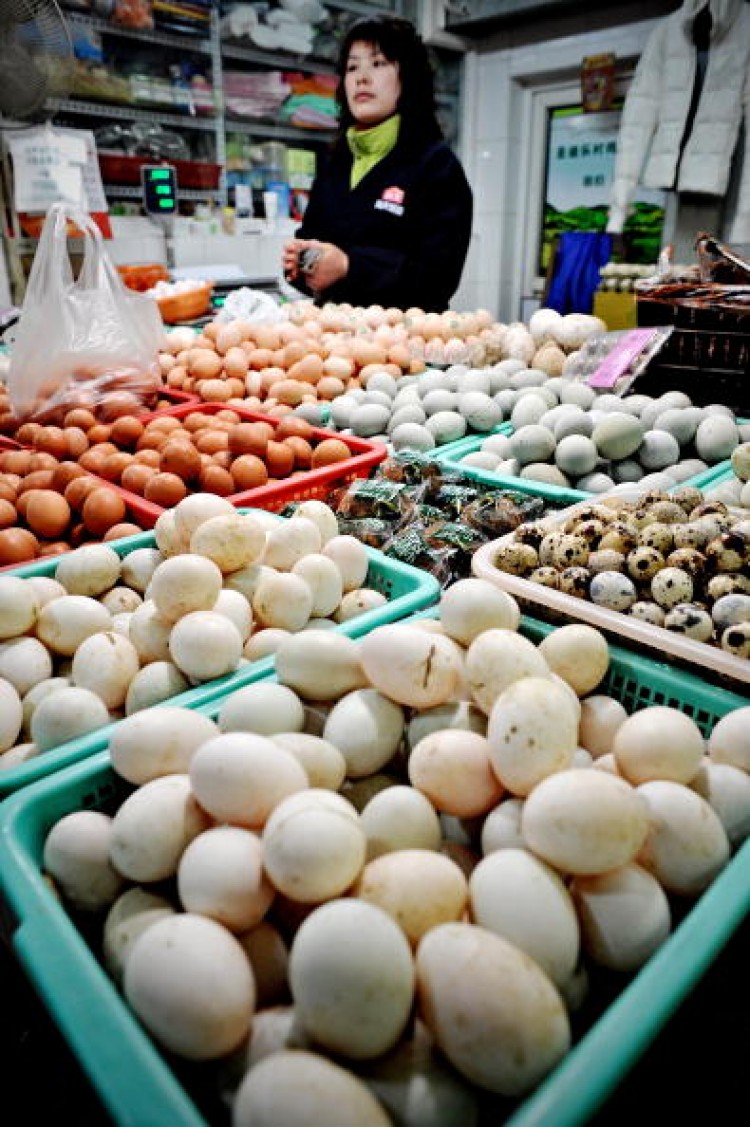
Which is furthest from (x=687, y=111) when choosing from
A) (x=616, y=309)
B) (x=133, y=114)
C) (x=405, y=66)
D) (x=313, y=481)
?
(x=313, y=481)

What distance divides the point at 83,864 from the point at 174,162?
5.44 metres

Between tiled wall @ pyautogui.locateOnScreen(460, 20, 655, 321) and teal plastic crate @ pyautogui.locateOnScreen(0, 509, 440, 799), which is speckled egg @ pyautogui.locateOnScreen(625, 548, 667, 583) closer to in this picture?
teal plastic crate @ pyautogui.locateOnScreen(0, 509, 440, 799)

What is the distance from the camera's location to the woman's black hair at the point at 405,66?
328cm

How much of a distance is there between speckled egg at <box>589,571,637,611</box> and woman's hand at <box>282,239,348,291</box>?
109 inches

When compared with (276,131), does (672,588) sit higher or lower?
lower

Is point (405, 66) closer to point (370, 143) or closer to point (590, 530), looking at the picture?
point (370, 143)

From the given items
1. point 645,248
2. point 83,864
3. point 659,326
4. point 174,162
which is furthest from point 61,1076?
point 645,248

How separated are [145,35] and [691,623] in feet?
18.1

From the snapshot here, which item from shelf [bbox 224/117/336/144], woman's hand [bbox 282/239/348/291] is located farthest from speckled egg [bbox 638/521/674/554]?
shelf [bbox 224/117/336/144]

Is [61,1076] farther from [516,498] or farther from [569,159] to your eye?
[569,159]

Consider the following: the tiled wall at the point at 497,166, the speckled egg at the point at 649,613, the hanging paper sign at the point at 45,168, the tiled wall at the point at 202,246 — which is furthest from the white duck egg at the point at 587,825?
the tiled wall at the point at 497,166

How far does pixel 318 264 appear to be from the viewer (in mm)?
3432

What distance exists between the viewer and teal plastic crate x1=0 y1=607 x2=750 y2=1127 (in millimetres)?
527

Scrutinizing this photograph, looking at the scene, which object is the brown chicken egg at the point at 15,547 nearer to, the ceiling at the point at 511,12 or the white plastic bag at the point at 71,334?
the white plastic bag at the point at 71,334
